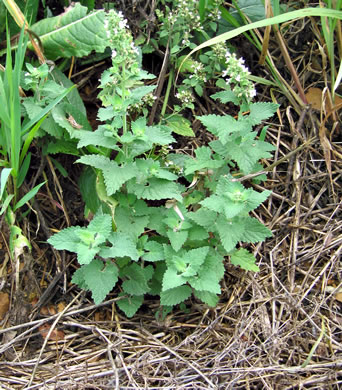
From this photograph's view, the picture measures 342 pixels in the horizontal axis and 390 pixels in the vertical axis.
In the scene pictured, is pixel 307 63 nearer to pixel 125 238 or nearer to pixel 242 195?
pixel 242 195

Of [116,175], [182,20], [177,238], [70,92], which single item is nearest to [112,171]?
[116,175]

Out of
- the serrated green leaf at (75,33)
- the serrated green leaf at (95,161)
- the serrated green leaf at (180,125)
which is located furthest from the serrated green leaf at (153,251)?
the serrated green leaf at (75,33)

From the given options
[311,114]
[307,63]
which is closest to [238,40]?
[307,63]

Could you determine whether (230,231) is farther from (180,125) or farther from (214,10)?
(214,10)

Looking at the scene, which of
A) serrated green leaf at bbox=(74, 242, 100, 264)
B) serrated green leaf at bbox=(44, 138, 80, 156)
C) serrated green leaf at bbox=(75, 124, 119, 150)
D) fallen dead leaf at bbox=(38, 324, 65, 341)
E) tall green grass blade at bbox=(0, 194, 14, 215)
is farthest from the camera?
serrated green leaf at bbox=(44, 138, 80, 156)

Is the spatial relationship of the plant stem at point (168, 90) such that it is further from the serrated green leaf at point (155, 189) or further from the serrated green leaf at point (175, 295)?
the serrated green leaf at point (175, 295)

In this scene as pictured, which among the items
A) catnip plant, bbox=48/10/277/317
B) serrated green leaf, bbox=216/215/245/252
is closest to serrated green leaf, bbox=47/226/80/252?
catnip plant, bbox=48/10/277/317

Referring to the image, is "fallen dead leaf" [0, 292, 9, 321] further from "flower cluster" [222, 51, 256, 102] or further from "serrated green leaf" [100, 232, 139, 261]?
"flower cluster" [222, 51, 256, 102]
